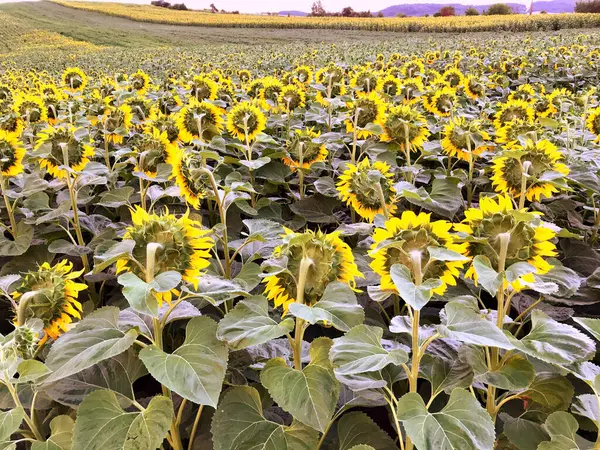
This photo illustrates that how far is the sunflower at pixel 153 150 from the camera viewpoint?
2332 millimetres

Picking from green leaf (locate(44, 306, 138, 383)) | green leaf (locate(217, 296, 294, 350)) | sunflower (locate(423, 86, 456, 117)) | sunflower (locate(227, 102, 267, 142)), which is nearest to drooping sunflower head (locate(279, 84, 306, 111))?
sunflower (locate(227, 102, 267, 142))

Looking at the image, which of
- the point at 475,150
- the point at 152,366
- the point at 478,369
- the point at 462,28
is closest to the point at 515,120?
the point at 475,150

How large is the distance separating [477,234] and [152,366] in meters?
0.84

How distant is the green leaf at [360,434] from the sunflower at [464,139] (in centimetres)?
173

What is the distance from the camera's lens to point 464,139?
8.73 feet

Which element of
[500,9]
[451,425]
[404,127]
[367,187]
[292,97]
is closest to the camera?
[451,425]

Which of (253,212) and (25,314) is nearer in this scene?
(25,314)

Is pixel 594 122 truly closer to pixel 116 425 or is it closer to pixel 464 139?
pixel 464 139

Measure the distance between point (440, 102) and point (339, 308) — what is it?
2.82 meters

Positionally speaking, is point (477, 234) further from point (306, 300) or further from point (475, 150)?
point (475, 150)

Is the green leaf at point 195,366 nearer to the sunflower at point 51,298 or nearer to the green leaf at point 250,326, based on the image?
the green leaf at point 250,326

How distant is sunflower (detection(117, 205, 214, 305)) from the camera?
44.9 inches

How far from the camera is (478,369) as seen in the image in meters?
1.13

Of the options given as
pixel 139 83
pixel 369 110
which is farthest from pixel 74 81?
pixel 369 110
